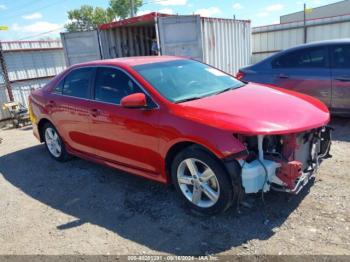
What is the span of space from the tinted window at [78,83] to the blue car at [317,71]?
3414 millimetres

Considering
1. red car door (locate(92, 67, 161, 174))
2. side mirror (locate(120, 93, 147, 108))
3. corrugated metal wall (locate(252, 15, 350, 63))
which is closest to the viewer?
side mirror (locate(120, 93, 147, 108))

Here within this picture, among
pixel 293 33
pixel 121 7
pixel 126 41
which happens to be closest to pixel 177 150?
pixel 126 41

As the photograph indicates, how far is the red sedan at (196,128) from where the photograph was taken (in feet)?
10.2

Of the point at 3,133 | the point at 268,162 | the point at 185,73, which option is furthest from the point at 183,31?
the point at 268,162

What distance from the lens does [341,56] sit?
577 cm

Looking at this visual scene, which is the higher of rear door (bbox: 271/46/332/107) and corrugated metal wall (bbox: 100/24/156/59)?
corrugated metal wall (bbox: 100/24/156/59)

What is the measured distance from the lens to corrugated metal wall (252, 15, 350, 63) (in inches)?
553

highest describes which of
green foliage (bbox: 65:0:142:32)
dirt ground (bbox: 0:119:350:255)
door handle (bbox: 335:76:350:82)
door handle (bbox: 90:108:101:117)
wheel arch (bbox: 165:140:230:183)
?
green foliage (bbox: 65:0:142:32)

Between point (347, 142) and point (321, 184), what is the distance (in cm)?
170

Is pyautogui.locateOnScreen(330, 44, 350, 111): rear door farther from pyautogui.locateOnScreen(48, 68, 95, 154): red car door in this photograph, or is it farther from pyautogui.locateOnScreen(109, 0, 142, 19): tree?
pyautogui.locateOnScreen(109, 0, 142, 19): tree

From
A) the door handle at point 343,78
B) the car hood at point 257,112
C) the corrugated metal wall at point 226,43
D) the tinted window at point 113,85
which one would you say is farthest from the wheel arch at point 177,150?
the corrugated metal wall at point 226,43

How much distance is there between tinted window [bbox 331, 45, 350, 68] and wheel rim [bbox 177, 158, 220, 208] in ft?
12.5

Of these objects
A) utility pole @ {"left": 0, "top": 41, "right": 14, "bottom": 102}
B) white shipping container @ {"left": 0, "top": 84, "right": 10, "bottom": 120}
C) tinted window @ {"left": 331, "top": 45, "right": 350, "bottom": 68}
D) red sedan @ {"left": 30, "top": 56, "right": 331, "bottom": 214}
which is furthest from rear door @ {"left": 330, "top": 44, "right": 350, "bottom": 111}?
white shipping container @ {"left": 0, "top": 84, "right": 10, "bottom": 120}

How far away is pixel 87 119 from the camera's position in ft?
14.9
